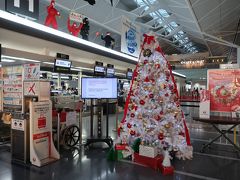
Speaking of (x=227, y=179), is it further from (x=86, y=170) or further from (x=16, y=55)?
(x=16, y=55)

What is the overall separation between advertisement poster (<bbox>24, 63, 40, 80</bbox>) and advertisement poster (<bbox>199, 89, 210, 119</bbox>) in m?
3.78

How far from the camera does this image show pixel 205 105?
473 centimetres

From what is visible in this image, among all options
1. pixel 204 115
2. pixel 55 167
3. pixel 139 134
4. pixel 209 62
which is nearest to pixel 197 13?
pixel 204 115

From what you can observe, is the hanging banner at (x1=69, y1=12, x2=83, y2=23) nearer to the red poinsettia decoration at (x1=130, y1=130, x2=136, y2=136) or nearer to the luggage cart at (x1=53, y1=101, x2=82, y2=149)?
the luggage cart at (x1=53, y1=101, x2=82, y2=149)

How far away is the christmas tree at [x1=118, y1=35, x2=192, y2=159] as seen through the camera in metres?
4.04

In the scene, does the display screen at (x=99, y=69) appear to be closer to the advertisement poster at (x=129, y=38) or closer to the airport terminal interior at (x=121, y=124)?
the advertisement poster at (x=129, y=38)

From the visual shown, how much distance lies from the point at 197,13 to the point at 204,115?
235 inches

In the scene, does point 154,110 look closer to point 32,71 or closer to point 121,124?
point 121,124

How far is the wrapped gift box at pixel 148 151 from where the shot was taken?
12.5ft

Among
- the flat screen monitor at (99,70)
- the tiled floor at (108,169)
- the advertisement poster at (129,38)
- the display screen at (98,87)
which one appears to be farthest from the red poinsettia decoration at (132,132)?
the flat screen monitor at (99,70)

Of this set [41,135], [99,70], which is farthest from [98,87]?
[99,70]

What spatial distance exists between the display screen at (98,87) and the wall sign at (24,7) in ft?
6.12

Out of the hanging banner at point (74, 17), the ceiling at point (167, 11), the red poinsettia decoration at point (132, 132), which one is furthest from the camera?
the ceiling at point (167, 11)

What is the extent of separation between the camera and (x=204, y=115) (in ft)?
15.3
